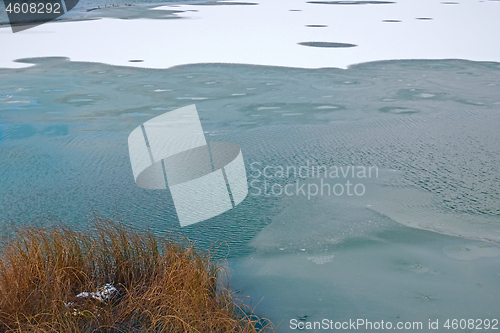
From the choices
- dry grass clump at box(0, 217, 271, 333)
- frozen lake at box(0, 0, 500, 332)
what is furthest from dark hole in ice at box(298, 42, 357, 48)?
dry grass clump at box(0, 217, 271, 333)

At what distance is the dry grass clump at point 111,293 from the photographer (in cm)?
211

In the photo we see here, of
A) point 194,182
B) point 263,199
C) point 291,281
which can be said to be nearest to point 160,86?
point 194,182

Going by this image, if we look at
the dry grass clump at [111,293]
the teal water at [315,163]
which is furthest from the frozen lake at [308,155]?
the dry grass clump at [111,293]

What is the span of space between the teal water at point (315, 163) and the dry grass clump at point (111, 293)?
433 millimetres

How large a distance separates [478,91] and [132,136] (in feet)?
14.3

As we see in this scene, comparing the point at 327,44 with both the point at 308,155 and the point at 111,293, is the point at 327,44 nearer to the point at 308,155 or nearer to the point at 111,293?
the point at 308,155

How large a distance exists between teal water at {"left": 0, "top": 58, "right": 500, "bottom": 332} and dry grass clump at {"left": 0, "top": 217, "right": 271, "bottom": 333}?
43 centimetres

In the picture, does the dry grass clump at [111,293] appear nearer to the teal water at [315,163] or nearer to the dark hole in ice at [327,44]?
the teal water at [315,163]

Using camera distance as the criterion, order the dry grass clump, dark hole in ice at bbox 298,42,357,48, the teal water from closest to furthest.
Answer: the dry grass clump
the teal water
dark hole in ice at bbox 298,42,357,48

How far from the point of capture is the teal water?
269 cm

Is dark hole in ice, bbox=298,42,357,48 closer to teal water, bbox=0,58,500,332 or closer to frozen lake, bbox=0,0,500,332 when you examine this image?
frozen lake, bbox=0,0,500,332

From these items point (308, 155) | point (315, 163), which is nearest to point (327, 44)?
point (308, 155)

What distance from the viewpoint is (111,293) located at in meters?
2.38

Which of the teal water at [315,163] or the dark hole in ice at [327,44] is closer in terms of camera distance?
the teal water at [315,163]
